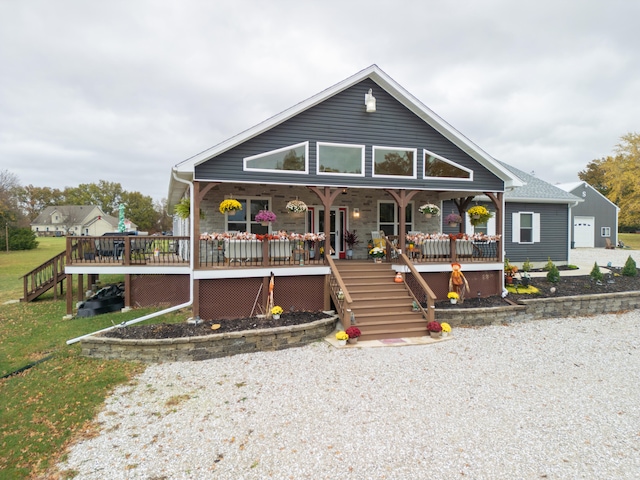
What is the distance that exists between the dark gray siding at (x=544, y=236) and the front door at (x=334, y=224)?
8456 mm

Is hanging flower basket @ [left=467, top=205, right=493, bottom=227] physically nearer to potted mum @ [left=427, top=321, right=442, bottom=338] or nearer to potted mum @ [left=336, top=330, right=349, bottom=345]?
potted mum @ [left=427, top=321, right=442, bottom=338]

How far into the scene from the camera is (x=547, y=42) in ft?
49.3

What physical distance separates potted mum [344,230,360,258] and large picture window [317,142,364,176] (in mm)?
2834

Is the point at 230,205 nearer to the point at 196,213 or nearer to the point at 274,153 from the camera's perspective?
the point at 196,213

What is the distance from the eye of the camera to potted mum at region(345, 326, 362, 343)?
7715mm

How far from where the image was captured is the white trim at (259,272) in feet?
28.6

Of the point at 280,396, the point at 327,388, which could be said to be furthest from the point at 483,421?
the point at 280,396

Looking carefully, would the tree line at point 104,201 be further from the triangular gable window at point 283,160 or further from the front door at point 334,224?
the triangular gable window at point 283,160

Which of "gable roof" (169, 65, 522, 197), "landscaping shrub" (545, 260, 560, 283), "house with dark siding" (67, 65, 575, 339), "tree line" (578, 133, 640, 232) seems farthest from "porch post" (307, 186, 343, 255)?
"tree line" (578, 133, 640, 232)

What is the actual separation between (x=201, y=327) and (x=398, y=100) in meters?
8.55

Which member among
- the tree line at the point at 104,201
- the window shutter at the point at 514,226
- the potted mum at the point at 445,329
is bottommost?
the potted mum at the point at 445,329

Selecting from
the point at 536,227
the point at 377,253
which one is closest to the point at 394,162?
the point at 377,253

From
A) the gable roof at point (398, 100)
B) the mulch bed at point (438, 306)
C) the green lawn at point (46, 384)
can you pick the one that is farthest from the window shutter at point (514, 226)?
the green lawn at point (46, 384)

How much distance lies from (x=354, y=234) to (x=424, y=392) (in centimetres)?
749
